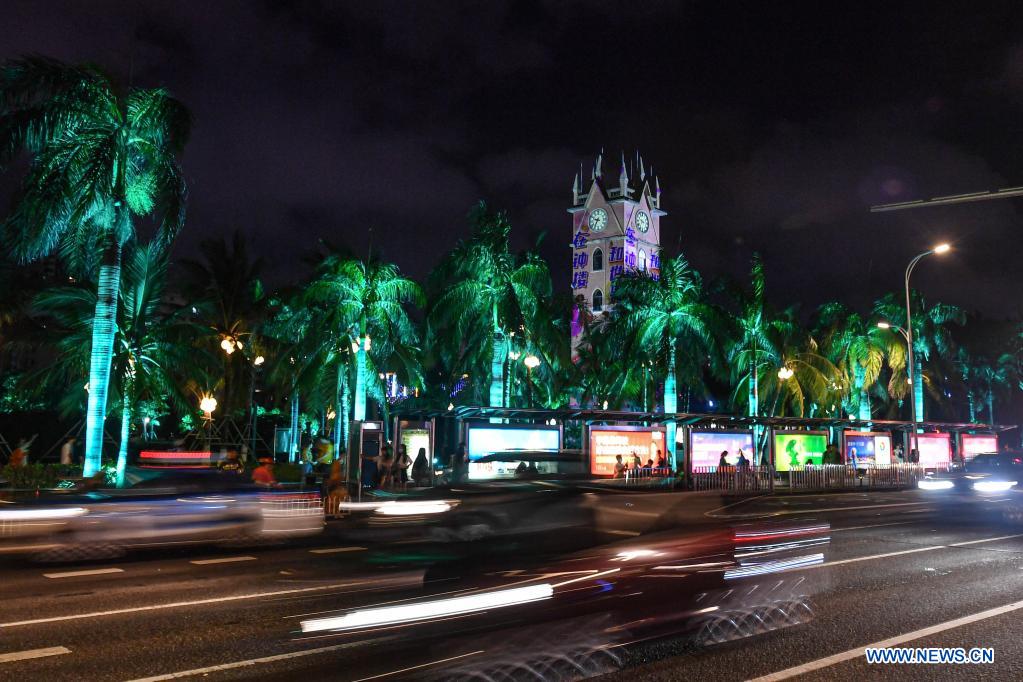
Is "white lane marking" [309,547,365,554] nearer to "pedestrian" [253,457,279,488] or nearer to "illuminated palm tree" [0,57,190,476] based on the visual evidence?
"pedestrian" [253,457,279,488]

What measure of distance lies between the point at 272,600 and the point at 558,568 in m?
3.68

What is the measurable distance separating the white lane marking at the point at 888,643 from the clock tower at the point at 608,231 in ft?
388

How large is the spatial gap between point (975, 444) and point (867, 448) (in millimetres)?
12838

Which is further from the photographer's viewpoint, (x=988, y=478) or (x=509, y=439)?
(x=509, y=439)

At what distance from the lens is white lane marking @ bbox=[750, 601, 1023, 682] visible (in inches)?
242

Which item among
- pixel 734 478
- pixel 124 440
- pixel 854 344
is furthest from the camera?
pixel 854 344

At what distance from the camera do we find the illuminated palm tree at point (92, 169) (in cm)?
2247

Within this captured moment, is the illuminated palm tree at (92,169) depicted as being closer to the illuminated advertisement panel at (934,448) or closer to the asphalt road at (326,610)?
the asphalt road at (326,610)

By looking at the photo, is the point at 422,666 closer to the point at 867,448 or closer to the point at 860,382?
the point at 867,448

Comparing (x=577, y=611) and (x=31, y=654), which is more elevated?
(x=577, y=611)

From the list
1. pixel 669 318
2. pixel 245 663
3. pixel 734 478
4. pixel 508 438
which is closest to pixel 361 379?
pixel 508 438

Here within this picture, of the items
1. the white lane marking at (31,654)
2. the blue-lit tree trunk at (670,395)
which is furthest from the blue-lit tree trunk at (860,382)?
the white lane marking at (31,654)

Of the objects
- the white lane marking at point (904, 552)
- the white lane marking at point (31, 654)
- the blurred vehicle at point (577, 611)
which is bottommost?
the white lane marking at point (31, 654)

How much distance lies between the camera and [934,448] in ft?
142
